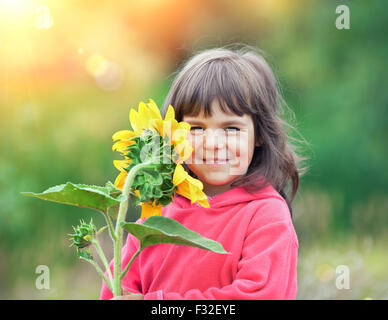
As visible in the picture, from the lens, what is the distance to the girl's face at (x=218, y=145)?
2.80 ft

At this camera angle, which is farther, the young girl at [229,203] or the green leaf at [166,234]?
the young girl at [229,203]

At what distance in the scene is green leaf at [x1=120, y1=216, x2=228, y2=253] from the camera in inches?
25.3

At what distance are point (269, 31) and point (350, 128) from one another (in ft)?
2.00

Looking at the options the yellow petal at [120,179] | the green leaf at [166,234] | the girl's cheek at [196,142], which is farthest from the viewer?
the girl's cheek at [196,142]

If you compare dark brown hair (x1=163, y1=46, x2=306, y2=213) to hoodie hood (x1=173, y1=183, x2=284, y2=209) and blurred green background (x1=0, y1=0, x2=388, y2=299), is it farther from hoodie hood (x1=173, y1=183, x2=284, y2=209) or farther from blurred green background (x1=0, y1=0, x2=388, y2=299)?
blurred green background (x1=0, y1=0, x2=388, y2=299)

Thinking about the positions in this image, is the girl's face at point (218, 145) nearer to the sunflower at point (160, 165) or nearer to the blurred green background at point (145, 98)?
the sunflower at point (160, 165)

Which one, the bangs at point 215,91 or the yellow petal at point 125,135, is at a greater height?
the bangs at point 215,91

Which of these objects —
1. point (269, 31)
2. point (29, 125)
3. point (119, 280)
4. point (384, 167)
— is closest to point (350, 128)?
point (384, 167)

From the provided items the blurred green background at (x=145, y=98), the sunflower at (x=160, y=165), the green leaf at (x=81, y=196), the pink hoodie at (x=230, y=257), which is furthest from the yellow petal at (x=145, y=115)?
the blurred green background at (x=145, y=98)

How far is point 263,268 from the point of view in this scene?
79 centimetres

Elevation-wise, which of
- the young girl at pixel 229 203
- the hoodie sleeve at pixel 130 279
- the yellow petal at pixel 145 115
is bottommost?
the hoodie sleeve at pixel 130 279

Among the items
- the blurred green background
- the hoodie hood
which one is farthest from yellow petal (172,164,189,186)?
the blurred green background

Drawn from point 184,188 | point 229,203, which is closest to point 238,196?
point 229,203

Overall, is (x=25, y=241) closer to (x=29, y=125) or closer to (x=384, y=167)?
(x=29, y=125)
